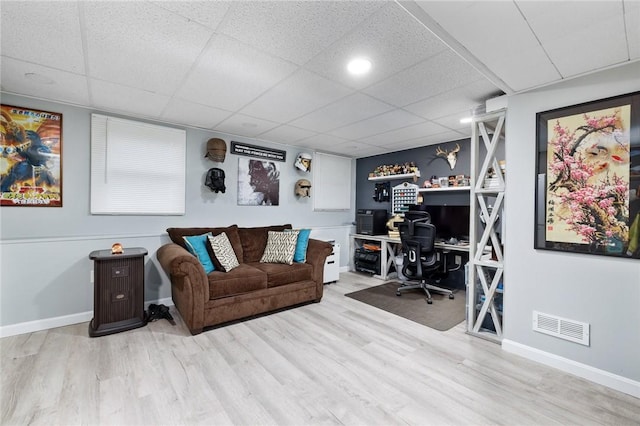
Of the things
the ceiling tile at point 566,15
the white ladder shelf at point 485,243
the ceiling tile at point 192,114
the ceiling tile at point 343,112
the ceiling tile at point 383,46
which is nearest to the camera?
the ceiling tile at point 566,15

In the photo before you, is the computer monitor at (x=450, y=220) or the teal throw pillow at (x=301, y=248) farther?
the computer monitor at (x=450, y=220)

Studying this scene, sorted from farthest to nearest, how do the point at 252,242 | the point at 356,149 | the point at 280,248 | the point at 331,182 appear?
the point at 331,182, the point at 356,149, the point at 252,242, the point at 280,248

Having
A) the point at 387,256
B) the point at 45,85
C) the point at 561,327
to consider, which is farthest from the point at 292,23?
the point at 387,256

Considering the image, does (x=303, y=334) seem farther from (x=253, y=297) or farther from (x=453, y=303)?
(x=453, y=303)

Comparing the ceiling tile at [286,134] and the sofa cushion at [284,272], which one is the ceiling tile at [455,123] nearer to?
the ceiling tile at [286,134]

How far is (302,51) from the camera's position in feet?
6.31

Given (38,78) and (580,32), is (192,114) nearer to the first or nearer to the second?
(38,78)

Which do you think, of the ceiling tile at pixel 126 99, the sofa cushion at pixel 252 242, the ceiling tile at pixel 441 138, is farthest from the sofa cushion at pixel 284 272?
the ceiling tile at pixel 441 138

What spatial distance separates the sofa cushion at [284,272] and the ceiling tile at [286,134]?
180 centimetres

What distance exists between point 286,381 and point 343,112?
2.63m

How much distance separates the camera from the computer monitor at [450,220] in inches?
162

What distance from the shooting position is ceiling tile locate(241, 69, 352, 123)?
238cm

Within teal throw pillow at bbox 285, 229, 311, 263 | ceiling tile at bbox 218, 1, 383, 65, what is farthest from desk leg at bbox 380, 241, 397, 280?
ceiling tile at bbox 218, 1, 383, 65

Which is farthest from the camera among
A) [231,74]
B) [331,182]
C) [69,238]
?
[331,182]
